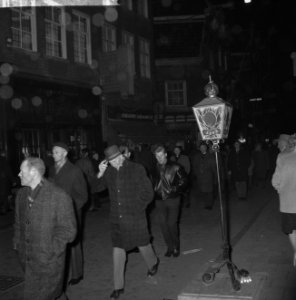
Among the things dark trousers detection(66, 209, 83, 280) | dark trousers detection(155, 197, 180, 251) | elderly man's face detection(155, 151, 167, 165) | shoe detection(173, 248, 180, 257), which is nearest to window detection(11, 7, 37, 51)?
elderly man's face detection(155, 151, 167, 165)

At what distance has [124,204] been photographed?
5.52 meters

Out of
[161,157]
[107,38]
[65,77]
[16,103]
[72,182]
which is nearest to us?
[72,182]

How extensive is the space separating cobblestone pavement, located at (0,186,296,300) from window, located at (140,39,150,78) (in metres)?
14.6

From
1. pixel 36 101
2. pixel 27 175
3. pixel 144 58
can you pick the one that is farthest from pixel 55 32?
pixel 27 175

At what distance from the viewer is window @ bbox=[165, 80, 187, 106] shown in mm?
28922

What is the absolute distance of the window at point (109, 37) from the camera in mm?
20812

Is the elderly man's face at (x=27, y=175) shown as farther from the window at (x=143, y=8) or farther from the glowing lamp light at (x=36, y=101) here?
the window at (x=143, y=8)

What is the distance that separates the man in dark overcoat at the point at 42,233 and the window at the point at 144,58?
69.1 feet

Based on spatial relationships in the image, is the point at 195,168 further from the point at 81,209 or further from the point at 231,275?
the point at 231,275

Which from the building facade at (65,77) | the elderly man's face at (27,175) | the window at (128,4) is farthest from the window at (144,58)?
the elderly man's face at (27,175)

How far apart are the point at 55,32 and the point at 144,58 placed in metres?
8.59

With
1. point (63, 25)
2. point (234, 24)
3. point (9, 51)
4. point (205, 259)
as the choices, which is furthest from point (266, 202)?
point (234, 24)

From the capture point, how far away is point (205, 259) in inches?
283

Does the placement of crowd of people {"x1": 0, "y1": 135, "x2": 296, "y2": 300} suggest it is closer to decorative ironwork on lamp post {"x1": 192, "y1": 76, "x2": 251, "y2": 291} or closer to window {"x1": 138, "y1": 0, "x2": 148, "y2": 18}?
decorative ironwork on lamp post {"x1": 192, "y1": 76, "x2": 251, "y2": 291}
